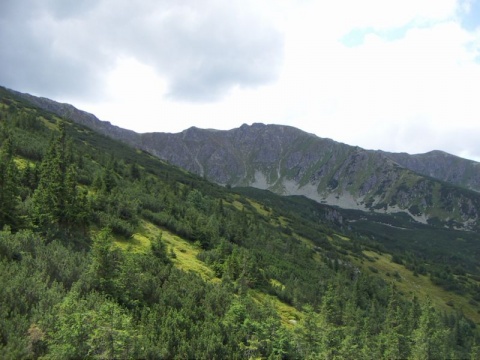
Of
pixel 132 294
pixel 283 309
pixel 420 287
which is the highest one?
pixel 132 294

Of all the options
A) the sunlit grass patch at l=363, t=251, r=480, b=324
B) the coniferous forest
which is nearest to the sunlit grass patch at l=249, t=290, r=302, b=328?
the coniferous forest

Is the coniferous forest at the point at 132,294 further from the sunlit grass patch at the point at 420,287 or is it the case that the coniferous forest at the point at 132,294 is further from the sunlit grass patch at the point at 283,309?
the sunlit grass patch at the point at 420,287

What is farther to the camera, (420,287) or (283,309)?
(420,287)

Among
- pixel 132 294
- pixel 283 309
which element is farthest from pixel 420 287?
pixel 132 294

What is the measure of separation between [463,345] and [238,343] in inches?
3554

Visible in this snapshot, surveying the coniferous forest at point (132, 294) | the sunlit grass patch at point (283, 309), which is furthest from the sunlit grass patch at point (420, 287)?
the sunlit grass patch at point (283, 309)

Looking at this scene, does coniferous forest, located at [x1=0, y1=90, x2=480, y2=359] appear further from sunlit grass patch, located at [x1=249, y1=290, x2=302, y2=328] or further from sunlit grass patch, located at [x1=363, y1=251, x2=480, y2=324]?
sunlit grass patch, located at [x1=363, y1=251, x2=480, y2=324]

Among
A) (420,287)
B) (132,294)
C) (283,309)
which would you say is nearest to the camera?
(132,294)

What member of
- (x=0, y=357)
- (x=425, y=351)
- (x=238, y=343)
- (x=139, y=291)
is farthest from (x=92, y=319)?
(x=425, y=351)

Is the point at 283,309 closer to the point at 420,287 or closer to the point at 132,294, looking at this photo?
the point at 132,294

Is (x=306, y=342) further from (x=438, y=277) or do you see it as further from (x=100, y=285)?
(x=438, y=277)

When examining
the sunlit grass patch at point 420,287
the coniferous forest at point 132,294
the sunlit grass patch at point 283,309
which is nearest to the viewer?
the coniferous forest at point 132,294

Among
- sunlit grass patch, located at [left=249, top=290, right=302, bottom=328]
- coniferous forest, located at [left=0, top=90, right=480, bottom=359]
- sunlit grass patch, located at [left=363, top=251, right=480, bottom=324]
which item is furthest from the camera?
sunlit grass patch, located at [left=363, top=251, right=480, bottom=324]

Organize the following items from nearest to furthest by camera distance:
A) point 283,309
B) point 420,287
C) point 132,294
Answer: point 132,294 < point 283,309 < point 420,287
